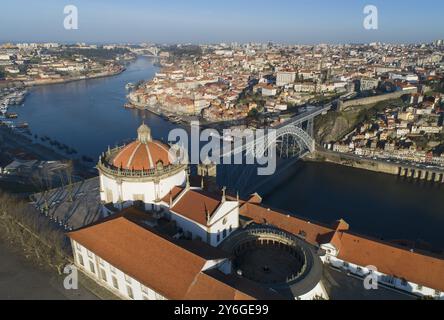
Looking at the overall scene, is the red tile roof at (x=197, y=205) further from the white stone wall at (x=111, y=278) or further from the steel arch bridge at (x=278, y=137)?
the steel arch bridge at (x=278, y=137)

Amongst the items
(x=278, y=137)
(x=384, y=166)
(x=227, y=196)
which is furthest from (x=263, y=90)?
(x=227, y=196)

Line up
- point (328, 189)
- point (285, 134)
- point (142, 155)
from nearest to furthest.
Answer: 1. point (142, 155)
2. point (328, 189)
3. point (285, 134)

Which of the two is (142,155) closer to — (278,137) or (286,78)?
(278,137)

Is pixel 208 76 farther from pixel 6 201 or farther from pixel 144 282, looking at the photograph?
pixel 144 282

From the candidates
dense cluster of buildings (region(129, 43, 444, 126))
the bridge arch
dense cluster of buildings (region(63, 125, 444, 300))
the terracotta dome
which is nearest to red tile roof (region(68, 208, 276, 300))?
dense cluster of buildings (region(63, 125, 444, 300))

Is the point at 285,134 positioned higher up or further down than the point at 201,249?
higher up

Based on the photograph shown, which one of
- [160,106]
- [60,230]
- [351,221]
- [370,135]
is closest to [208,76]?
[160,106]

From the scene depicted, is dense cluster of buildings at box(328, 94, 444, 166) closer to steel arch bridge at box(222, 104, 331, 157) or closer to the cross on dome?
steel arch bridge at box(222, 104, 331, 157)
